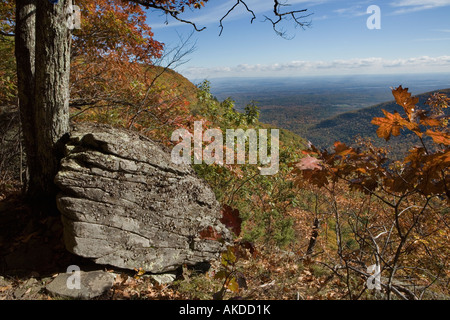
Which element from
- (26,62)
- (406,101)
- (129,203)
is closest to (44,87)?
(26,62)

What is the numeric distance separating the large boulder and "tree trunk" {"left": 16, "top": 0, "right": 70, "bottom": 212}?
40 centimetres

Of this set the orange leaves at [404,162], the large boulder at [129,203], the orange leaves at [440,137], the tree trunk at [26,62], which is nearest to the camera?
the orange leaves at [440,137]

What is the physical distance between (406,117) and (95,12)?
6.64 meters

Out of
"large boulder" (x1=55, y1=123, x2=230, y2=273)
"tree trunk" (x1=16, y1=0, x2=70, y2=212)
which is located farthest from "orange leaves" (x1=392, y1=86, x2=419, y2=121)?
"tree trunk" (x1=16, y1=0, x2=70, y2=212)

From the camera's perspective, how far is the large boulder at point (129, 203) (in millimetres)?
3568

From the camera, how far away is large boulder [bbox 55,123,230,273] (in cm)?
357

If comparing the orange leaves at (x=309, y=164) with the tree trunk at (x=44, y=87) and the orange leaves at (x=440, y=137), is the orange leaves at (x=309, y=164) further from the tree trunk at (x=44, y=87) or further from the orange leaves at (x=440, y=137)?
the tree trunk at (x=44, y=87)

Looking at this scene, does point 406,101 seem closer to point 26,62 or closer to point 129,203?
point 129,203

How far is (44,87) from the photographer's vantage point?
12.4 ft

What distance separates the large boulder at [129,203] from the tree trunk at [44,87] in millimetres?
402

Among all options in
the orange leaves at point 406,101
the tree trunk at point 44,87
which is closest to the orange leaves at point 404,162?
the orange leaves at point 406,101

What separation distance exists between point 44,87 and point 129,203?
2.14 meters
